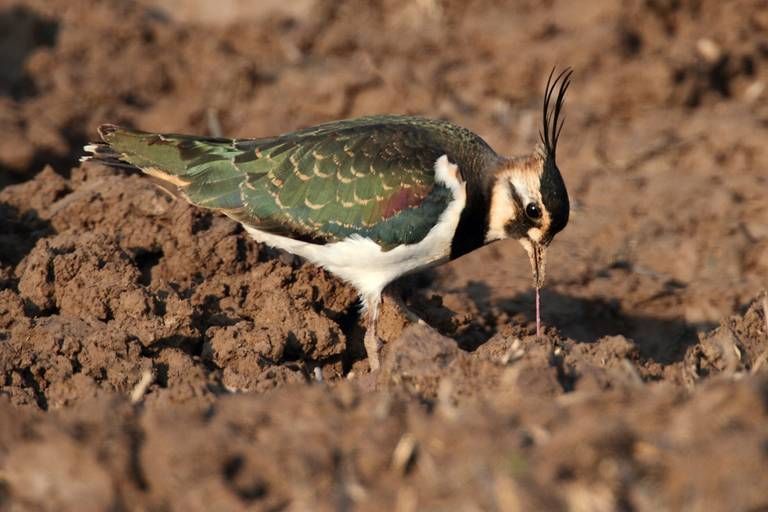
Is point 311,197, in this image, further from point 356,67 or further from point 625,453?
point 356,67

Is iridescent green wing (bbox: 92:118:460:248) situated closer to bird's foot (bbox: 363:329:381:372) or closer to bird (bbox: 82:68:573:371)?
bird (bbox: 82:68:573:371)

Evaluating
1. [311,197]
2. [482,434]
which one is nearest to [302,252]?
[311,197]

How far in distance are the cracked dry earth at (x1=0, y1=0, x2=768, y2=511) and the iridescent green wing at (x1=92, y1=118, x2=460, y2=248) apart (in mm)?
374

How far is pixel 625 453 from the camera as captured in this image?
4.86 metres

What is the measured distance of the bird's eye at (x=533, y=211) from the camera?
8250 mm

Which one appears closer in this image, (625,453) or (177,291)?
(625,453)

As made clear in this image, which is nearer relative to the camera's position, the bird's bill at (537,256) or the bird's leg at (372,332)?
the bird's leg at (372,332)

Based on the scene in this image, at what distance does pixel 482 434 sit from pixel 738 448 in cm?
103

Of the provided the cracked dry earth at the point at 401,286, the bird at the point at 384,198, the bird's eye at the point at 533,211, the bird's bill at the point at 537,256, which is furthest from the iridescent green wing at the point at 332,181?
the bird's bill at the point at 537,256

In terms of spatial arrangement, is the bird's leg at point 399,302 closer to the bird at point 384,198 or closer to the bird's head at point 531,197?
the bird at point 384,198

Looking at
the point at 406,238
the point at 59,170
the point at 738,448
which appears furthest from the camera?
the point at 59,170

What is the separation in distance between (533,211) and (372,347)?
1.45m

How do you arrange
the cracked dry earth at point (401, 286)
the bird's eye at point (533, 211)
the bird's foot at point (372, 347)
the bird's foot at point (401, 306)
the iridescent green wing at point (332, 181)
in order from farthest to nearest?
the bird's foot at point (401, 306) → the bird's eye at point (533, 211) → the iridescent green wing at point (332, 181) → the bird's foot at point (372, 347) → the cracked dry earth at point (401, 286)

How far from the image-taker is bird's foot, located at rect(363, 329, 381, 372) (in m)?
7.94
